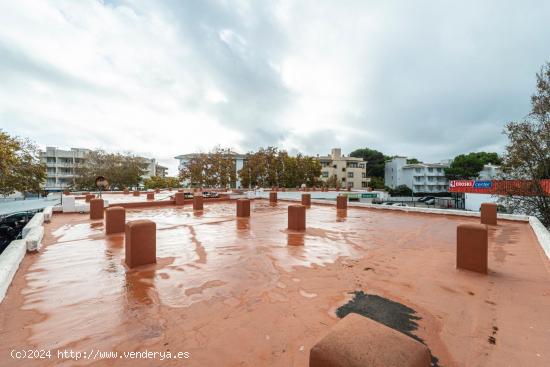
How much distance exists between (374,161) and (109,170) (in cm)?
7041

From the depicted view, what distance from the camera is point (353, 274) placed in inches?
191

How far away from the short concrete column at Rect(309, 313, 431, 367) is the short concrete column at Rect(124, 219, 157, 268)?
14.7 feet

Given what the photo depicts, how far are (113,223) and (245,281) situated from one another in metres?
6.00

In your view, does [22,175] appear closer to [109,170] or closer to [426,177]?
[109,170]

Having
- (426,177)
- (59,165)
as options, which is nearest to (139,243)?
(59,165)

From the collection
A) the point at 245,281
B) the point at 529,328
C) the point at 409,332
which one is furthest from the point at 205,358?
the point at 529,328

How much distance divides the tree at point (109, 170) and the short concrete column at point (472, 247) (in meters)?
44.1

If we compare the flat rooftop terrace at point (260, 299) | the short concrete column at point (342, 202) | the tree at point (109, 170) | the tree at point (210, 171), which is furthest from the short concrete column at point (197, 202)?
the tree at point (109, 170)

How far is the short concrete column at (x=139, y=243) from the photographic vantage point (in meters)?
4.98

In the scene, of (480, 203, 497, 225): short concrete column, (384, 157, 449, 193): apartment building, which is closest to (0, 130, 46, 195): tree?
(480, 203, 497, 225): short concrete column

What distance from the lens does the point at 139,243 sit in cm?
508

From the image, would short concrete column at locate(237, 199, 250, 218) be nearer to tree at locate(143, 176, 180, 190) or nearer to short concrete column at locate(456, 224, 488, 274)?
short concrete column at locate(456, 224, 488, 274)

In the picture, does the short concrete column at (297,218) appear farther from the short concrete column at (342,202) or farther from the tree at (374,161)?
the tree at (374,161)

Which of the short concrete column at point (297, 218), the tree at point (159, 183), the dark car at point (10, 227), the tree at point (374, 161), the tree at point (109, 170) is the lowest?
the dark car at point (10, 227)
